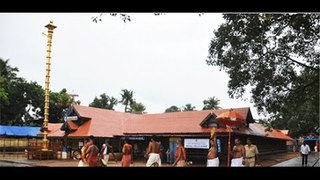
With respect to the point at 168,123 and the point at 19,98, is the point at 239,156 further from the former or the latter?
the point at 168,123

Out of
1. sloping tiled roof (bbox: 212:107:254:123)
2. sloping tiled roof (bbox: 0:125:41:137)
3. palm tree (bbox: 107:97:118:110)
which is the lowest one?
sloping tiled roof (bbox: 0:125:41:137)

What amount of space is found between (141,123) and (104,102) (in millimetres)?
2422

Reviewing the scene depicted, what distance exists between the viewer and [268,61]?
11.6 meters

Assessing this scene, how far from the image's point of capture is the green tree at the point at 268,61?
10930 millimetres

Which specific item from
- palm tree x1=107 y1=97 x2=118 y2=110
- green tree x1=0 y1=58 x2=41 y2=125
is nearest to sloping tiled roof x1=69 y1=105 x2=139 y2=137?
palm tree x1=107 y1=97 x2=118 y2=110

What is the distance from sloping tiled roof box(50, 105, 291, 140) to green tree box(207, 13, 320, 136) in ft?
15.9

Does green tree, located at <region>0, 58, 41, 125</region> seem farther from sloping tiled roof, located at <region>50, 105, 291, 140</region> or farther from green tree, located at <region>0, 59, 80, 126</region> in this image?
sloping tiled roof, located at <region>50, 105, 291, 140</region>

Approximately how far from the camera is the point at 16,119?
12.4 meters

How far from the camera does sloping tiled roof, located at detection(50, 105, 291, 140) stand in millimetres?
17656

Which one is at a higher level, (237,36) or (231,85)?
(237,36)
